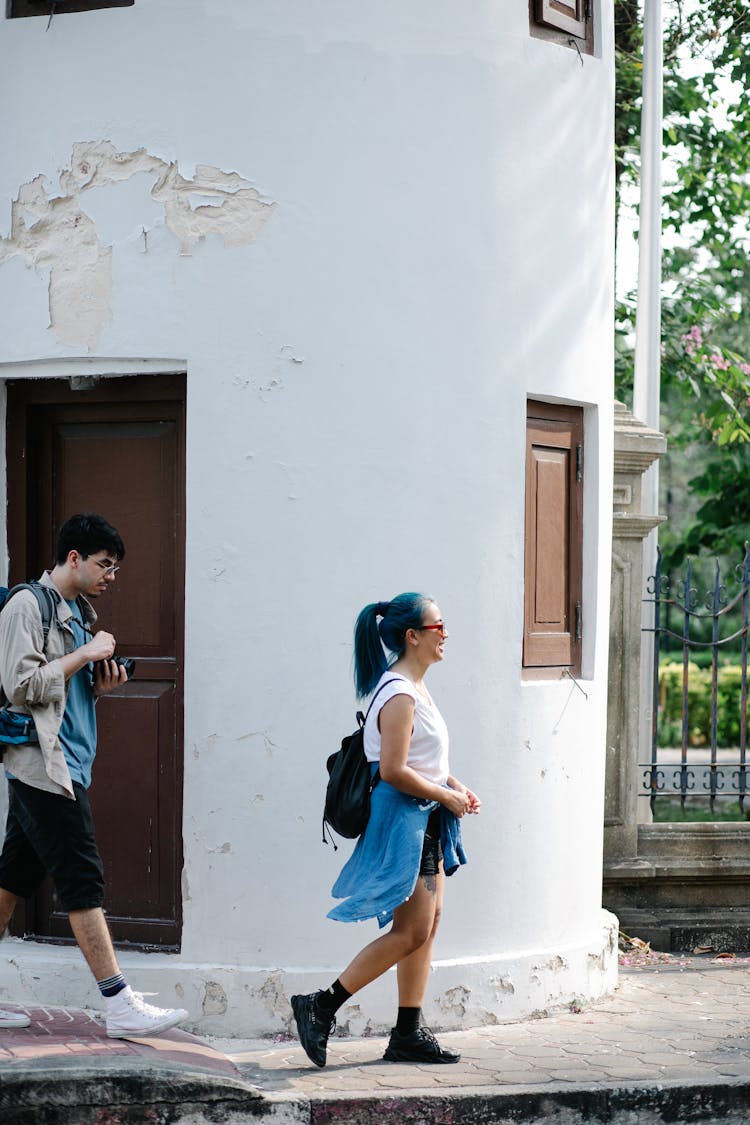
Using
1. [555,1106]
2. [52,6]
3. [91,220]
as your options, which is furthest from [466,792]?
[52,6]

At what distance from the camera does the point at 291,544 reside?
6.64m

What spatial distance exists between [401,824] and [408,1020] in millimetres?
857

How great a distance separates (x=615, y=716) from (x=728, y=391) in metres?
5.19

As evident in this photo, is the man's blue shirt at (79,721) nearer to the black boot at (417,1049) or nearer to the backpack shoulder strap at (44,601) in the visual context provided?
the backpack shoulder strap at (44,601)

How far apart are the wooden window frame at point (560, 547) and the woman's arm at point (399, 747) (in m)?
1.68

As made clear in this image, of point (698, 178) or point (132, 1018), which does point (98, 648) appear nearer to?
point (132, 1018)

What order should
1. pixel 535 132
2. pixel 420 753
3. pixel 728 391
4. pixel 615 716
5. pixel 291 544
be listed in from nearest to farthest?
pixel 420 753 < pixel 291 544 < pixel 535 132 < pixel 615 716 < pixel 728 391

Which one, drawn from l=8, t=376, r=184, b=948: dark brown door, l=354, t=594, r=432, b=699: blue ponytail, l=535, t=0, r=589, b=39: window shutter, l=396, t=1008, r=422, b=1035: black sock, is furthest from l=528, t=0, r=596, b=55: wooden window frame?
l=396, t=1008, r=422, b=1035: black sock

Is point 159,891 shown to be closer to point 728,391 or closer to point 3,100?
point 3,100

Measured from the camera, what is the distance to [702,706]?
2564 centimetres

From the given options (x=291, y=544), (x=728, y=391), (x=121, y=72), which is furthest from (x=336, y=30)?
(x=728, y=391)

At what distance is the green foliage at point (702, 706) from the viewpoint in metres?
24.6

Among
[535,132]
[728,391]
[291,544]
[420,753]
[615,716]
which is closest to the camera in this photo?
[420,753]

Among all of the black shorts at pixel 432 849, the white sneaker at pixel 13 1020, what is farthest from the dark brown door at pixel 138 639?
the black shorts at pixel 432 849
